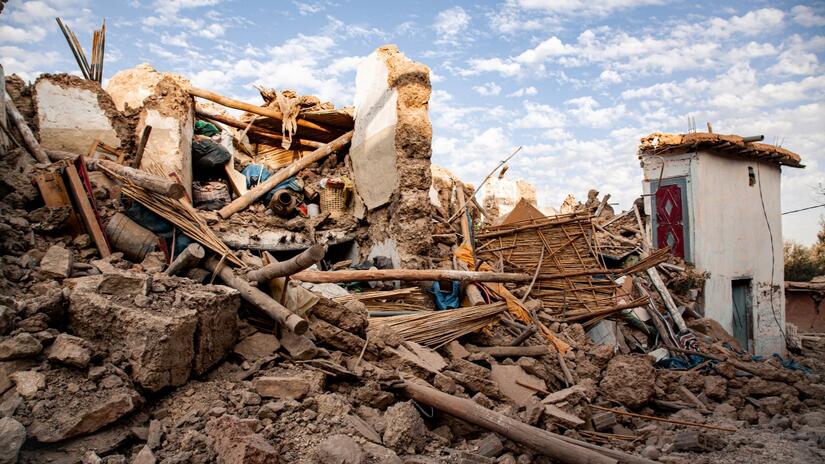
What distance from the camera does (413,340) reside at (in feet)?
16.6

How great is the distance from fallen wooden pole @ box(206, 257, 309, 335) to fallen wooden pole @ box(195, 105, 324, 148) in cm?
498

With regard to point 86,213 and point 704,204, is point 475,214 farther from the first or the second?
point 86,213

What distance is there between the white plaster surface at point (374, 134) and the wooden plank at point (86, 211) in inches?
145

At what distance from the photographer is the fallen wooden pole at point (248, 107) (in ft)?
26.7

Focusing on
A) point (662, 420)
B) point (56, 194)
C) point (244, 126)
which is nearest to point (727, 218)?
point (662, 420)

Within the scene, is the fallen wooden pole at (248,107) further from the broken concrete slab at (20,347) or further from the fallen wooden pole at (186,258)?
the broken concrete slab at (20,347)

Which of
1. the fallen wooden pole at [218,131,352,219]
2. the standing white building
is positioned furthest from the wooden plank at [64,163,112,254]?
the standing white building

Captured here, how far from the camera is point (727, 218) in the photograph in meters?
11.3

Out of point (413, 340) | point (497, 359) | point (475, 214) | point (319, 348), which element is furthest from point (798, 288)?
point (319, 348)

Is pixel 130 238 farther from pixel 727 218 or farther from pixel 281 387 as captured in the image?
pixel 727 218

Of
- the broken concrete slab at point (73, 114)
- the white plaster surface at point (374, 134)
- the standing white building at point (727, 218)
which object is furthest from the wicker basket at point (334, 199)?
the standing white building at point (727, 218)

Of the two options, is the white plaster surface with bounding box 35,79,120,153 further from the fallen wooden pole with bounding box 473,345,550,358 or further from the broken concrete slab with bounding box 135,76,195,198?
the fallen wooden pole with bounding box 473,345,550,358

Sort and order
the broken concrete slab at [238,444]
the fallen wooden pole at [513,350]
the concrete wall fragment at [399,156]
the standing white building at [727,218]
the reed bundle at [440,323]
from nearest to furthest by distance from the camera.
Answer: the broken concrete slab at [238,444]
the reed bundle at [440,323]
the fallen wooden pole at [513,350]
the concrete wall fragment at [399,156]
the standing white building at [727,218]

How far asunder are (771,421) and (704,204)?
6.65 m
